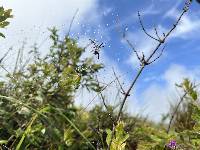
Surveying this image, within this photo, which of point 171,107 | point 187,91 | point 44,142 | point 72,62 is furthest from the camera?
point 171,107

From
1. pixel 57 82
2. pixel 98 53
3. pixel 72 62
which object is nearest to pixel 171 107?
pixel 72 62

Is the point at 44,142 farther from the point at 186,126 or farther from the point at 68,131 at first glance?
the point at 186,126

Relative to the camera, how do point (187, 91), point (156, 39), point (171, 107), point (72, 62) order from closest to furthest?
point (156, 39) < point (187, 91) < point (72, 62) < point (171, 107)

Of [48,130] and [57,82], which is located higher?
[57,82]

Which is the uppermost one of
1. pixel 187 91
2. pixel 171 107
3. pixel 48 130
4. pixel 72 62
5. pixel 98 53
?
pixel 171 107

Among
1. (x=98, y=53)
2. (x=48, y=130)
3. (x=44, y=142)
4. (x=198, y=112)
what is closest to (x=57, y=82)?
(x=44, y=142)

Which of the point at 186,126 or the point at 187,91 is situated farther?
the point at 186,126

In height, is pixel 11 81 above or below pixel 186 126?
below

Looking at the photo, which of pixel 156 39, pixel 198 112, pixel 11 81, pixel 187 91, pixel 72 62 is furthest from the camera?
pixel 72 62

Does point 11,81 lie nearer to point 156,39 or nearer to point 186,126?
point 156,39
